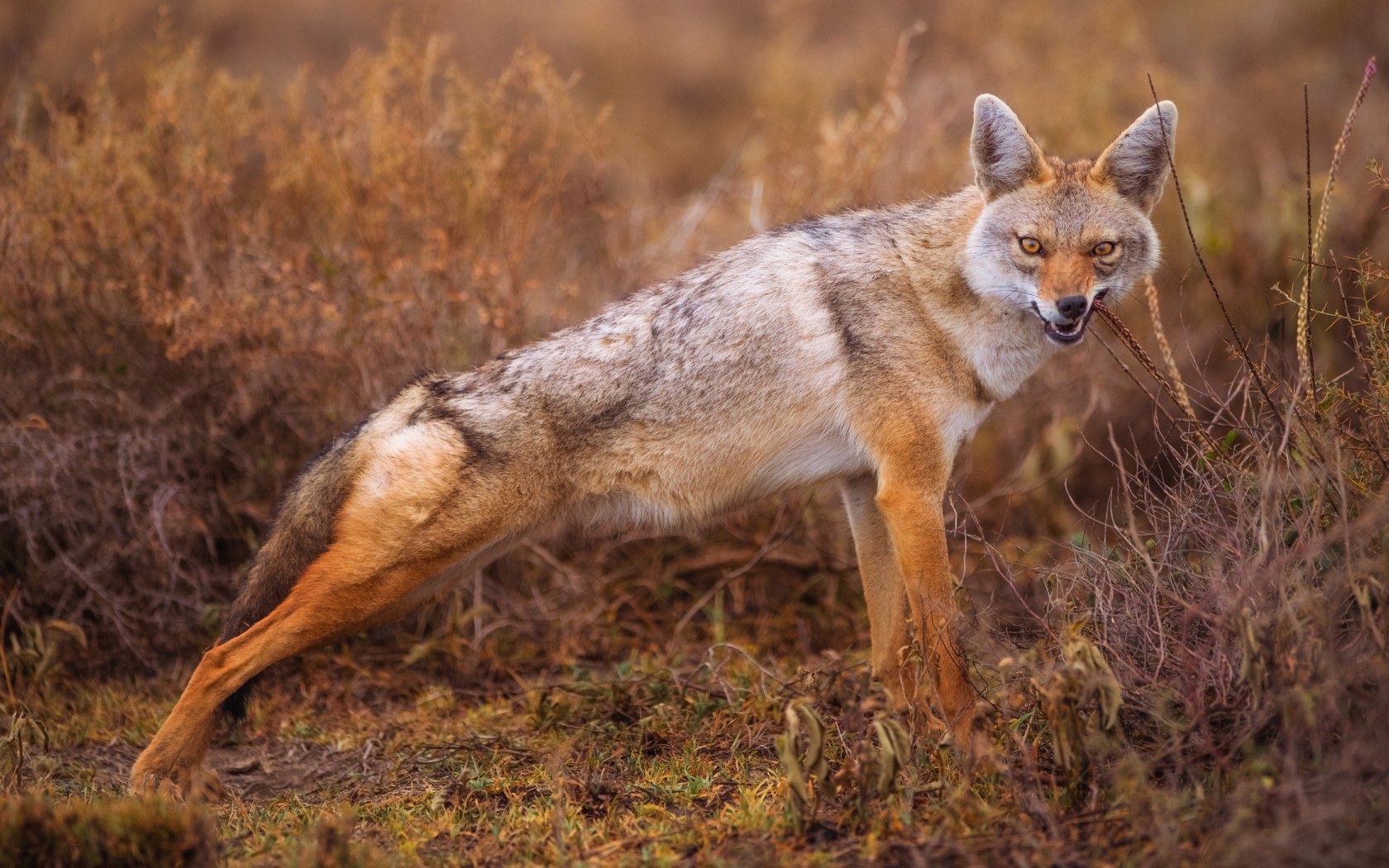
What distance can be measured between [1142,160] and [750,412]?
2.04 metres

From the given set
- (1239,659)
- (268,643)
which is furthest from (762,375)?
(268,643)

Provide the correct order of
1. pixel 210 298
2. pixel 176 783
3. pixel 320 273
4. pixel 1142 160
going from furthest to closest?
pixel 320 273, pixel 210 298, pixel 1142 160, pixel 176 783

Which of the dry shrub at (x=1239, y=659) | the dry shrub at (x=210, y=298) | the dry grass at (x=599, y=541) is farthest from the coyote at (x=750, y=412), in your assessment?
the dry shrub at (x=210, y=298)

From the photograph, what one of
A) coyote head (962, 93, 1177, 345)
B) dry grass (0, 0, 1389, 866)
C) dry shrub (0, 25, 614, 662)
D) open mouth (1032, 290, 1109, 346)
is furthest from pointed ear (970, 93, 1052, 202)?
dry shrub (0, 25, 614, 662)

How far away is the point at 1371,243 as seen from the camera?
8703 mm

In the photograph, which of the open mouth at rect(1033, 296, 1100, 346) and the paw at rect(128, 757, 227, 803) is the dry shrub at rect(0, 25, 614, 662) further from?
the open mouth at rect(1033, 296, 1100, 346)

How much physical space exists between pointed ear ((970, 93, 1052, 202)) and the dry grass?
2.86ft

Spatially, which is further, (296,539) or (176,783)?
(296,539)

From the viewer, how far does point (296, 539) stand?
4.70 meters

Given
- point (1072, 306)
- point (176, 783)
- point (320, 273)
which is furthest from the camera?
point (320, 273)

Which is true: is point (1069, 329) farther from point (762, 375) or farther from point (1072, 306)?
point (762, 375)

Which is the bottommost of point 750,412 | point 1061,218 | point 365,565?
point 365,565

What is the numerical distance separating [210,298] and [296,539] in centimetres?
198

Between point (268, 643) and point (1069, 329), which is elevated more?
point (1069, 329)
